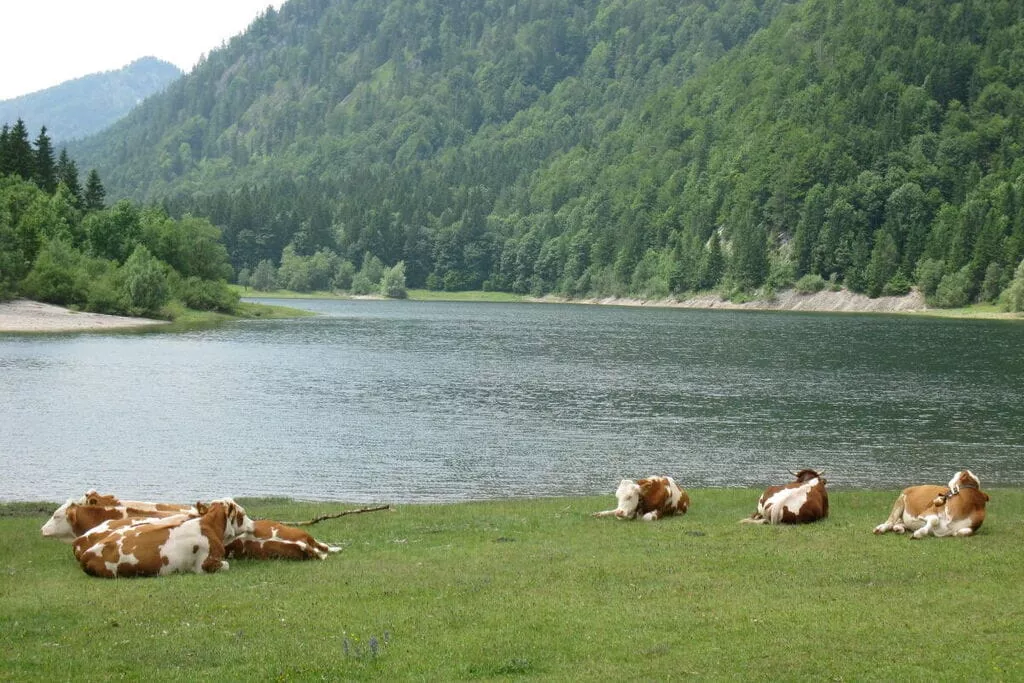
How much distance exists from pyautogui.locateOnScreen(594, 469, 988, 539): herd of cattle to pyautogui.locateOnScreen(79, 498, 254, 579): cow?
946 cm

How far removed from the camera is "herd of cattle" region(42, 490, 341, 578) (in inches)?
719

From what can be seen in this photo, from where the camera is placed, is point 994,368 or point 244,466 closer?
point 244,466

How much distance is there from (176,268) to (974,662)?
495ft

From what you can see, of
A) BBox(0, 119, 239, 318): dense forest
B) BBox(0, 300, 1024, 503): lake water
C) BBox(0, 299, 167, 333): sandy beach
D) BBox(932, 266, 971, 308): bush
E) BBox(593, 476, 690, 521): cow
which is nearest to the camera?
BBox(593, 476, 690, 521): cow

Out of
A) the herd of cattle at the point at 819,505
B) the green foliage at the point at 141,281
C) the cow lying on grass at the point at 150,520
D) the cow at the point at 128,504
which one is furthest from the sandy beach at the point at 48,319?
the herd of cattle at the point at 819,505

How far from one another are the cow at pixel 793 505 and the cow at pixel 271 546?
9.62 meters

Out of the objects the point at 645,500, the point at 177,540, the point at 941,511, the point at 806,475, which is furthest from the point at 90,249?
the point at 941,511

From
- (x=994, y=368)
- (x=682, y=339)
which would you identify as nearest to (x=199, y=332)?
(x=682, y=339)

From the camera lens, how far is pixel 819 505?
24188 mm

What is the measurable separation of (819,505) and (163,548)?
13.6 metres

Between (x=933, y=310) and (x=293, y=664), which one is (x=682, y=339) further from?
(x=293, y=664)

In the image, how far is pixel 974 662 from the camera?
1302 cm

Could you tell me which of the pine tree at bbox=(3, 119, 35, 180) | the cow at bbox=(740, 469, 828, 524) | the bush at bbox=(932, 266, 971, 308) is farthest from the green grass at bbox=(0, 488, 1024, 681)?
the bush at bbox=(932, 266, 971, 308)

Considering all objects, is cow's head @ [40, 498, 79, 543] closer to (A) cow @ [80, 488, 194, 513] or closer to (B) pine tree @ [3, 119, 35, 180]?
(A) cow @ [80, 488, 194, 513]
